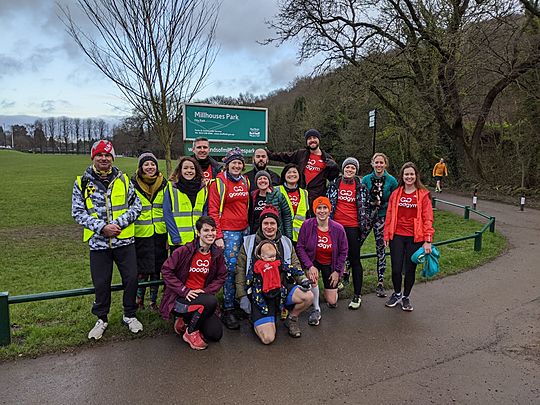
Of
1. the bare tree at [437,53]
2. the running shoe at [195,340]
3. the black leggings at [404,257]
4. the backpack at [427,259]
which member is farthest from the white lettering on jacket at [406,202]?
the bare tree at [437,53]

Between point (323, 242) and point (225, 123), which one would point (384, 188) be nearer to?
point (323, 242)

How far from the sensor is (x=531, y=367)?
3926mm

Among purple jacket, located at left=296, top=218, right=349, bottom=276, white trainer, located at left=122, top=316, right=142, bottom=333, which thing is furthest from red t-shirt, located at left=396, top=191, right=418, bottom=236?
white trainer, located at left=122, top=316, right=142, bottom=333

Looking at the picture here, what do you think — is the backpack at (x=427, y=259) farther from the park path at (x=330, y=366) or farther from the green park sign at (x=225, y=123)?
the green park sign at (x=225, y=123)

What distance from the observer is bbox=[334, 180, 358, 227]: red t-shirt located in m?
5.71

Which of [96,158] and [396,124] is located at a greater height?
[396,124]

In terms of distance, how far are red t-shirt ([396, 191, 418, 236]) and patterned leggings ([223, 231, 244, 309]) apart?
2076 millimetres

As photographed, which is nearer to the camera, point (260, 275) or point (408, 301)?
point (260, 275)

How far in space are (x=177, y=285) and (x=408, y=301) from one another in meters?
3.03

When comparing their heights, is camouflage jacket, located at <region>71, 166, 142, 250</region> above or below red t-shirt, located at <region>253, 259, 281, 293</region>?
above

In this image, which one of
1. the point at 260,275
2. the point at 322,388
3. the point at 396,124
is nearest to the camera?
the point at 322,388

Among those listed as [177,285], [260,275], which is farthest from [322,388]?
[177,285]

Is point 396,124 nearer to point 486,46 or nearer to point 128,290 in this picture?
point 486,46

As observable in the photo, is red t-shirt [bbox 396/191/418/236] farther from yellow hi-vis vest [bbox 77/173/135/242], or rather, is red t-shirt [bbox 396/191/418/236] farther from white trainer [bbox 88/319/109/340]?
white trainer [bbox 88/319/109/340]
